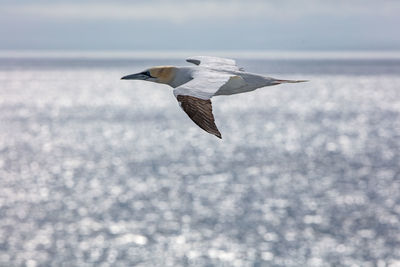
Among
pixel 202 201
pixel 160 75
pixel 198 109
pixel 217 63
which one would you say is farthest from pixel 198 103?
pixel 202 201

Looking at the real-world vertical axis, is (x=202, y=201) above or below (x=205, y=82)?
below

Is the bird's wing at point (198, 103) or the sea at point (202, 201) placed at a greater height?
the bird's wing at point (198, 103)

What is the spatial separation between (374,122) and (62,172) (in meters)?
104

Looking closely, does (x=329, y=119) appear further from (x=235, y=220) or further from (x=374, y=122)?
(x=235, y=220)

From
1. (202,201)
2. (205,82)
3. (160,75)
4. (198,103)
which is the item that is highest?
(205,82)

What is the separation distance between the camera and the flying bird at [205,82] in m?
13.7

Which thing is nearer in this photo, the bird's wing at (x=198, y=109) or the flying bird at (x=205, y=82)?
the bird's wing at (x=198, y=109)

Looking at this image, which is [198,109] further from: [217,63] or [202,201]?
[202,201]

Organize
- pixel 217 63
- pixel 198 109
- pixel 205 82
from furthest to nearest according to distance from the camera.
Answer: pixel 217 63 < pixel 205 82 < pixel 198 109

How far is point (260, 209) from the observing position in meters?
91.4

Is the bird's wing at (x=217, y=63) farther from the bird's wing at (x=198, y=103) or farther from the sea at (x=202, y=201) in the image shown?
the sea at (x=202, y=201)

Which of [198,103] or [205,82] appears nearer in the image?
[198,103]

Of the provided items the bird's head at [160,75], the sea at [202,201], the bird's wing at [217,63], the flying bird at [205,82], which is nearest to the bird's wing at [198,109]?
the flying bird at [205,82]

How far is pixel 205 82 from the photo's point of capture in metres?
15.0
